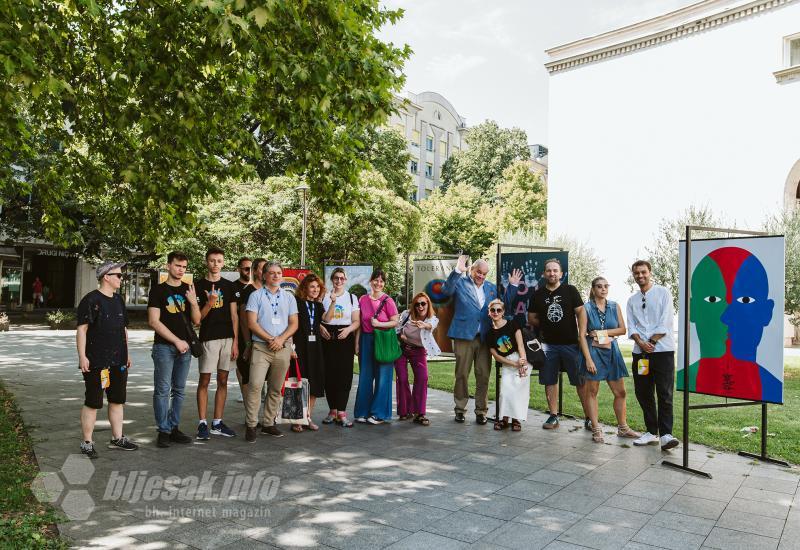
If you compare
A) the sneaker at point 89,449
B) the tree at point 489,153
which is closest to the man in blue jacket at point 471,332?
the sneaker at point 89,449

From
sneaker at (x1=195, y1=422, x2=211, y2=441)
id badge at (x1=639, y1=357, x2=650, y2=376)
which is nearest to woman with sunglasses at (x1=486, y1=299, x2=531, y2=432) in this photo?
id badge at (x1=639, y1=357, x2=650, y2=376)

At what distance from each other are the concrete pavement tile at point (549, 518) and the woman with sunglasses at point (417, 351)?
329 cm

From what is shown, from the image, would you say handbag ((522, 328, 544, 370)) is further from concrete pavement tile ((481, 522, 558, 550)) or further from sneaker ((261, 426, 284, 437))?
concrete pavement tile ((481, 522, 558, 550))

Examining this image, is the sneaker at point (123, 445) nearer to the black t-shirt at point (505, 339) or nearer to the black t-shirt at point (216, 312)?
the black t-shirt at point (216, 312)

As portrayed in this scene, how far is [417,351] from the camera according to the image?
26.8 ft

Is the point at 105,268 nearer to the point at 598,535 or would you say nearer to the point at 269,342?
the point at 269,342

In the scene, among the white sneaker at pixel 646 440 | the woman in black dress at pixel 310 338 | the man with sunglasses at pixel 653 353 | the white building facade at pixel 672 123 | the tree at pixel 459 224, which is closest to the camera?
the man with sunglasses at pixel 653 353

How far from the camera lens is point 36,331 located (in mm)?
23828

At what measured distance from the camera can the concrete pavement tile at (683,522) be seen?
450 cm

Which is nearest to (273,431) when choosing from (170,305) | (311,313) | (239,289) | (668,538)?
(311,313)

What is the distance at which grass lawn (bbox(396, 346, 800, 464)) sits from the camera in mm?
7230

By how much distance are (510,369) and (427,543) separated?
392 cm

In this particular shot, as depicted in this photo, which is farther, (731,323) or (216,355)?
(216,355)

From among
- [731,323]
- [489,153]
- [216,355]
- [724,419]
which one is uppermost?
[489,153]
